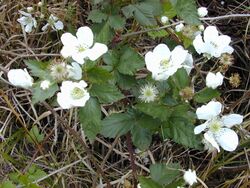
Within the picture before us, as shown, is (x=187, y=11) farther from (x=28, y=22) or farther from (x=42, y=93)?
(x=28, y=22)

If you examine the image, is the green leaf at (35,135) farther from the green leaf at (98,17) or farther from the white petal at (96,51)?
the white petal at (96,51)

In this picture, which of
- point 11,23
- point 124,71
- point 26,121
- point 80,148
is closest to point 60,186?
point 80,148

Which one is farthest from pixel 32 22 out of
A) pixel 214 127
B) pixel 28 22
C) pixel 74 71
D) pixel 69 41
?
pixel 214 127

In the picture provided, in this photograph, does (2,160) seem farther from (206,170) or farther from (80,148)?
(206,170)

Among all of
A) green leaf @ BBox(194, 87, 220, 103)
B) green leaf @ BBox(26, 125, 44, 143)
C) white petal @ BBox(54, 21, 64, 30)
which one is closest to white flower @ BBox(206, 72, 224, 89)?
green leaf @ BBox(194, 87, 220, 103)

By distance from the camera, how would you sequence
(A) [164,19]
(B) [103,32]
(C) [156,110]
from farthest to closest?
(A) [164,19]
(B) [103,32]
(C) [156,110]

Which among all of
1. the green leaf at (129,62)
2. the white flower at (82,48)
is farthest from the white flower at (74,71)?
the green leaf at (129,62)
